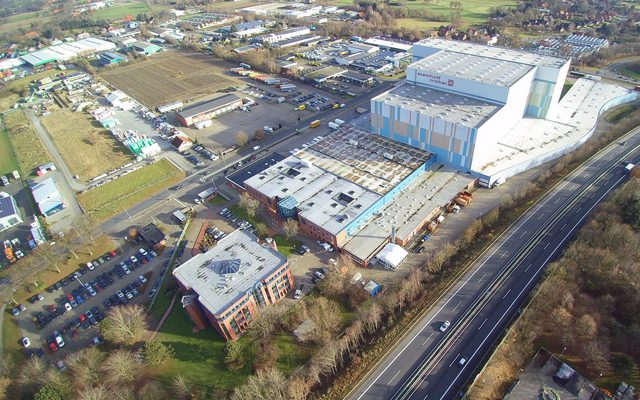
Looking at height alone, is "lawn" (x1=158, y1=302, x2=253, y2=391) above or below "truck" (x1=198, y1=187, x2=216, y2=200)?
below

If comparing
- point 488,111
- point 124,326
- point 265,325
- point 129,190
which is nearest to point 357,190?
point 265,325

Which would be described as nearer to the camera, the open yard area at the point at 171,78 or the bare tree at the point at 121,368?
the bare tree at the point at 121,368

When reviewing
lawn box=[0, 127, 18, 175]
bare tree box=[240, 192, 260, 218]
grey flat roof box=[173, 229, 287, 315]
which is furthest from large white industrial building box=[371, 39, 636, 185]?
lawn box=[0, 127, 18, 175]

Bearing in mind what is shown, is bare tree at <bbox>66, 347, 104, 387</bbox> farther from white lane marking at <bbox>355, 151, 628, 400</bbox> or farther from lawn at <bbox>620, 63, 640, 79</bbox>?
lawn at <bbox>620, 63, 640, 79</bbox>

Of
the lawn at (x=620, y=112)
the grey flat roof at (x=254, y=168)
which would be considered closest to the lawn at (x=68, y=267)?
the grey flat roof at (x=254, y=168)

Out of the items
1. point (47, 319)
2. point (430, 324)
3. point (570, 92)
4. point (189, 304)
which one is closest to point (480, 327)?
point (430, 324)

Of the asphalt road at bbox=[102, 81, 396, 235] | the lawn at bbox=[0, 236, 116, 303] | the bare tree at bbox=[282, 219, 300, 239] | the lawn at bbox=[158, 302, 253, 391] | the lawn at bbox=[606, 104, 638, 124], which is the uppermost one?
the bare tree at bbox=[282, 219, 300, 239]

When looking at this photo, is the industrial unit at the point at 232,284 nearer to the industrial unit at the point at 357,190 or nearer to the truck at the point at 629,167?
the industrial unit at the point at 357,190
